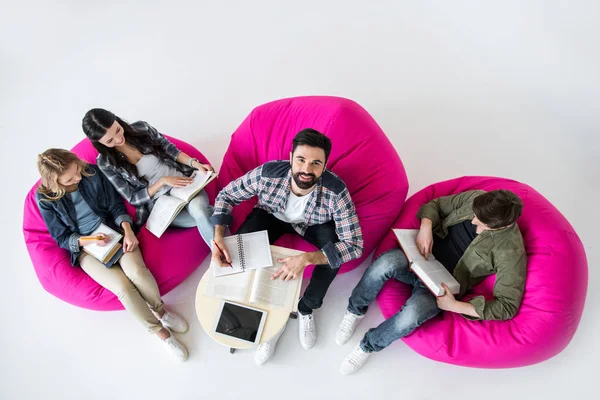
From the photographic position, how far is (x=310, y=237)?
87.9 inches

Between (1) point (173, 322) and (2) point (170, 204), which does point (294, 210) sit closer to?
(2) point (170, 204)

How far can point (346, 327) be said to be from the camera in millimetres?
2281

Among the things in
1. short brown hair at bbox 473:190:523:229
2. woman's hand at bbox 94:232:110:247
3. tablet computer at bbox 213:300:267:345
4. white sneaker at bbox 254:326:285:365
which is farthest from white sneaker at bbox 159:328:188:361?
short brown hair at bbox 473:190:523:229

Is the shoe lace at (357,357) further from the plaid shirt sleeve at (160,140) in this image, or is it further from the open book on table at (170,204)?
the plaid shirt sleeve at (160,140)

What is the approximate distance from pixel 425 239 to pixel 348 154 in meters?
0.70

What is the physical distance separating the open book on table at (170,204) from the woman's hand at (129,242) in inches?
4.6

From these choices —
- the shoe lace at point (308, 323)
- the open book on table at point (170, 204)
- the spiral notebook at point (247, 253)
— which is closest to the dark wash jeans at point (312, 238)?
the shoe lace at point (308, 323)

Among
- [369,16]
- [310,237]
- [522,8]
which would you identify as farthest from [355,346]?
[522,8]

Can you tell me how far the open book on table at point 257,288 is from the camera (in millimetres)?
1896

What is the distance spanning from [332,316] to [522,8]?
138 inches

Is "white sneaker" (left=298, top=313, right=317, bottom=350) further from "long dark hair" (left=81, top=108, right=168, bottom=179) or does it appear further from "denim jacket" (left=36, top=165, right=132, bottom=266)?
"long dark hair" (left=81, top=108, right=168, bottom=179)

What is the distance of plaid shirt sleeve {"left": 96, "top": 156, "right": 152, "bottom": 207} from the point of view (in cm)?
216

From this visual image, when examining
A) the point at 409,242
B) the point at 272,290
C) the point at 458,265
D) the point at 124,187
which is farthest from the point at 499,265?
the point at 124,187

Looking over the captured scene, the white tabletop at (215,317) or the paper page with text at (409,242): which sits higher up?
the paper page with text at (409,242)
